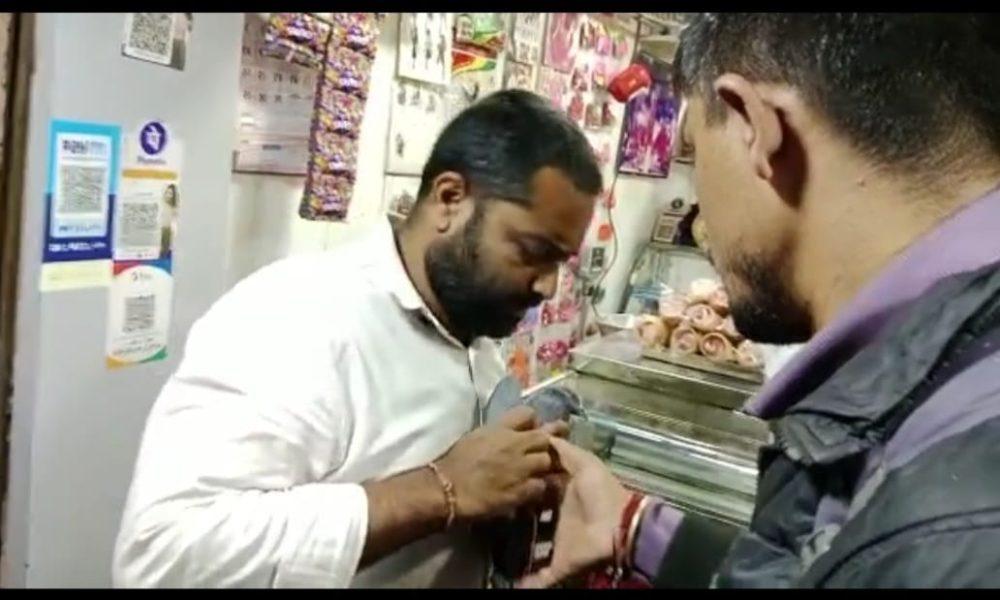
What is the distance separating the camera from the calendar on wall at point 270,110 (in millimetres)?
1594

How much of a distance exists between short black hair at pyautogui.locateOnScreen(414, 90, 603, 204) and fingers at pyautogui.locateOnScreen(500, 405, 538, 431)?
0.28m

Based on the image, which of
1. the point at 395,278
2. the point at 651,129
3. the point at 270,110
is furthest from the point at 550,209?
the point at 651,129

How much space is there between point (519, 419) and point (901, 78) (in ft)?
2.02

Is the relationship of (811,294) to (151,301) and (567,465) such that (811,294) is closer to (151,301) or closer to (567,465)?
(567,465)

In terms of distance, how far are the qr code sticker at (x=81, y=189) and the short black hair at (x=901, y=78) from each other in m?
0.99

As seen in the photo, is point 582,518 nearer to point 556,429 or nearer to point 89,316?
point 556,429

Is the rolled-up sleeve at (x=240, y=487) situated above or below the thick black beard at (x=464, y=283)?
below

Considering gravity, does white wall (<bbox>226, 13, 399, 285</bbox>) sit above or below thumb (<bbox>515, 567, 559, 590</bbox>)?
above

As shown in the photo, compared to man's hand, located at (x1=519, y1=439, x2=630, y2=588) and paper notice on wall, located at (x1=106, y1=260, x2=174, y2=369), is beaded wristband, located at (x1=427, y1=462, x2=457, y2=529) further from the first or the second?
paper notice on wall, located at (x1=106, y1=260, x2=174, y2=369)

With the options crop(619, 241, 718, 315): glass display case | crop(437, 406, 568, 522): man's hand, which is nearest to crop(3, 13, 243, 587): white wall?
crop(437, 406, 568, 522): man's hand

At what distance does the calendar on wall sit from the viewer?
5.23 ft

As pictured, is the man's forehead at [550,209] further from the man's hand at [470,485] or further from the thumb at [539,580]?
the thumb at [539,580]

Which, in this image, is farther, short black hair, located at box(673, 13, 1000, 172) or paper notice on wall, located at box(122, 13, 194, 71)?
paper notice on wall, located at box(122, 13, 194, 71)

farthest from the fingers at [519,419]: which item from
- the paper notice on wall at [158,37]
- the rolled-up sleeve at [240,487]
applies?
the paper notice on wall at [158,37]
